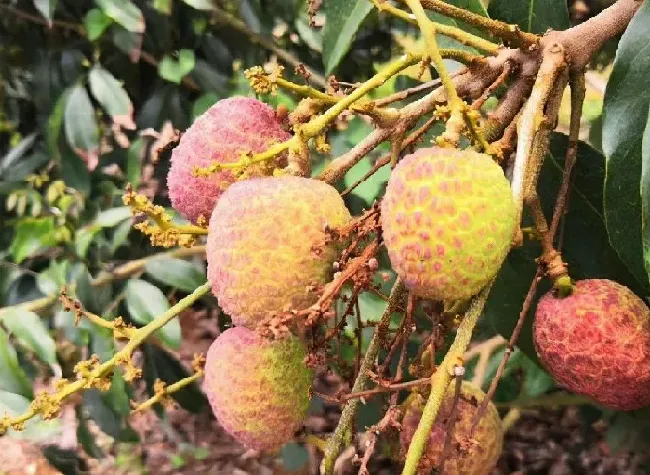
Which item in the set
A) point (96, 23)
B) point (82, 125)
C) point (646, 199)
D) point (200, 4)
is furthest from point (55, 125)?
point (646, 199)

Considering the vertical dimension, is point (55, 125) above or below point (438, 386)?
below

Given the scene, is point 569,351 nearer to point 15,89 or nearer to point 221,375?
point 221,375

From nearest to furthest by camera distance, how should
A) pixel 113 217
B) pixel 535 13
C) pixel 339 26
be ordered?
pixel 535 13 < pixel 339 26 < pixel 113 217

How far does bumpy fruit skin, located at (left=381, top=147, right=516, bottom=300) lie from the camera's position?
39 cm

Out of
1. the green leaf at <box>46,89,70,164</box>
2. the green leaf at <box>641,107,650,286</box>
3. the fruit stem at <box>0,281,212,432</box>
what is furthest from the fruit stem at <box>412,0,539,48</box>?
the green leaf at <box>46,89,70,164</box>

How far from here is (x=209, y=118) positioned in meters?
0.56

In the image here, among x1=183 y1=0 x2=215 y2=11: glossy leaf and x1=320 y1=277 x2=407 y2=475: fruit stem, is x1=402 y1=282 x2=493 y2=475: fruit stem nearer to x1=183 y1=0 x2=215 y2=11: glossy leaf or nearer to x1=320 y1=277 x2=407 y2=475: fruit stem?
x1=320 y1=277 x2=407 y2=475: fruit stem

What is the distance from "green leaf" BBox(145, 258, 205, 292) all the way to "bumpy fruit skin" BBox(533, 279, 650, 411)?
28.5 inches

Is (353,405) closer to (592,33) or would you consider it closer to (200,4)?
(592,33)

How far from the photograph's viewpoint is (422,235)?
1.28ft

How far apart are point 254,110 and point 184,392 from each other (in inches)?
38.9

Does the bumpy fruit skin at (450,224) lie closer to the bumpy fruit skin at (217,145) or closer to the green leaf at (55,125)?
the bumpy fruit skin at (217,145)

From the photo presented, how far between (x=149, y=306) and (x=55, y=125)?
1.32 ft

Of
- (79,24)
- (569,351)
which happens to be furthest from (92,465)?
(569,351)
